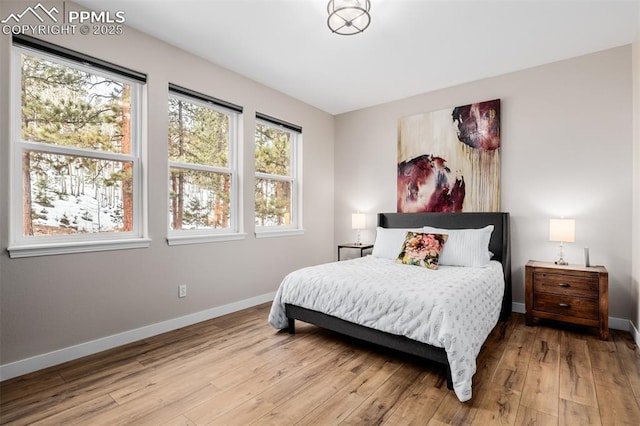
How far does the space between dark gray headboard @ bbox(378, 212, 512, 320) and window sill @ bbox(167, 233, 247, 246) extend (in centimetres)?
211

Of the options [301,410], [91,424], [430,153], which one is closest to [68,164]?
[91,424]

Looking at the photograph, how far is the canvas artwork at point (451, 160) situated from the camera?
145 inches

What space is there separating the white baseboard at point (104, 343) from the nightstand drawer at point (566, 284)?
313 centimetres

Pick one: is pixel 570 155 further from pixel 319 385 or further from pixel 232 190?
pixel 232 190

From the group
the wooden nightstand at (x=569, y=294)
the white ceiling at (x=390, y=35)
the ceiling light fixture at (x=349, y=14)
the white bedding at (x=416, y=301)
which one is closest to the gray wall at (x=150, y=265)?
the white ceiling at (x=390, y=35)

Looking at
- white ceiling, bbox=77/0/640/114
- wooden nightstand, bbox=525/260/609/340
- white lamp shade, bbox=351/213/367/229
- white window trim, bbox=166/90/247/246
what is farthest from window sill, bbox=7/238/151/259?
wooden nightstand, bbox=525/260/609/340

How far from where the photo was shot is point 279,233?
4160 millimetres

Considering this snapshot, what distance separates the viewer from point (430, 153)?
4109mm

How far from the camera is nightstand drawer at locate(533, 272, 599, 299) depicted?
9.23 ft

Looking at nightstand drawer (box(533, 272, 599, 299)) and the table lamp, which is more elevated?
the table lamp

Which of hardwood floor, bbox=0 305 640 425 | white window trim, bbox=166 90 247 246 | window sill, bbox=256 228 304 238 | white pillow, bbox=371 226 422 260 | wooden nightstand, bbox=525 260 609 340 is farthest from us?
window sill, bbox=256 228 304 238

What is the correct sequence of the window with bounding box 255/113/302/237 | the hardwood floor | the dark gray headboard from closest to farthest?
the hardwood floor < the dark gray headboard < the window with bounding box 255/113/302/237

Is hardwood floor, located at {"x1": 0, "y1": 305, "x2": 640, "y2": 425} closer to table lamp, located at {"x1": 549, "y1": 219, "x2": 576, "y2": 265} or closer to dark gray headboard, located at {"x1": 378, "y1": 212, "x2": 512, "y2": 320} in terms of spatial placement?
dark gray headboard, located at {"x1": 378, "y1": 212, "x2": 512, "y2": 320}

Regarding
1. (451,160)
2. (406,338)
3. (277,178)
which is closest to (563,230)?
(451,160)
